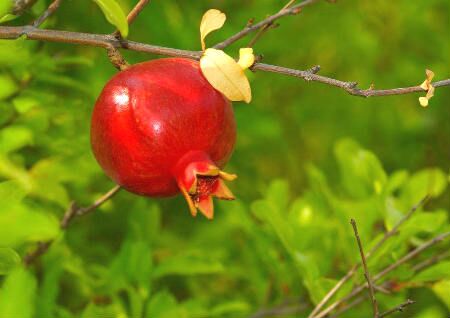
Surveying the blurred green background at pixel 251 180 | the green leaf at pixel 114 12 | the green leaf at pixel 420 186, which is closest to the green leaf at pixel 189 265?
the blurred green background at pixel 251 180

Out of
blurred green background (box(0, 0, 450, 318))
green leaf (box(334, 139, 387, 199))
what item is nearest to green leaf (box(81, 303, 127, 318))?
blurred green background (box(0, 0, 450, 318))

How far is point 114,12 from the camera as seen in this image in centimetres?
93

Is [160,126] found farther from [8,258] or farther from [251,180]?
[251,180]

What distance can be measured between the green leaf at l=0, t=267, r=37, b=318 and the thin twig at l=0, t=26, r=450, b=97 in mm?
317

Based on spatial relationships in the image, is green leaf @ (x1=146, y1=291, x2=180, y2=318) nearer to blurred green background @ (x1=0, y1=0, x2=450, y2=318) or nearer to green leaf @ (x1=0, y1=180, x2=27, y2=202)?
blurred green background @ (x1=0, y1=0, x2=450, y2=318)

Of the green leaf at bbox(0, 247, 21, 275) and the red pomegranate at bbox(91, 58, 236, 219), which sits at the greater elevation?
the red pomegranate at bbox(91, 58, 236, 219)

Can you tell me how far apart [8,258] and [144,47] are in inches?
12.1

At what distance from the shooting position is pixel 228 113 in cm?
99

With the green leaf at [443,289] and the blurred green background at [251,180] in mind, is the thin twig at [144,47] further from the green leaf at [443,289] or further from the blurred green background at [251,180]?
the green leaf at [443,289]

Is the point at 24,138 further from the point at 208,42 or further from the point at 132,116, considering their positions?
the point at 208,42

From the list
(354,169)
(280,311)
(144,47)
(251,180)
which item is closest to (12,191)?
(144,47)

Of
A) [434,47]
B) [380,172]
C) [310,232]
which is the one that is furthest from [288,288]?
[434,47]

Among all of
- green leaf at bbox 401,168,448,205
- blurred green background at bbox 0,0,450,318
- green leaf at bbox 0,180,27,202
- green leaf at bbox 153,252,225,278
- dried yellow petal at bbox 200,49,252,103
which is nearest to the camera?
green leaf at bbox 0,180,27,202

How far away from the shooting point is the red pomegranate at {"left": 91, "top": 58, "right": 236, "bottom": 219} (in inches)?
36.5
